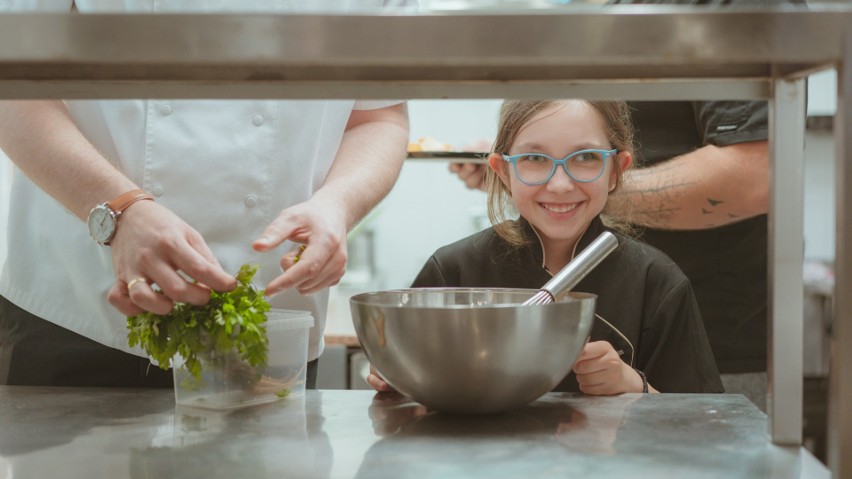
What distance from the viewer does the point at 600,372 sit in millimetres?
1106

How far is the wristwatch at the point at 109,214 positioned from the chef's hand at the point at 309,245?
157 millimetres

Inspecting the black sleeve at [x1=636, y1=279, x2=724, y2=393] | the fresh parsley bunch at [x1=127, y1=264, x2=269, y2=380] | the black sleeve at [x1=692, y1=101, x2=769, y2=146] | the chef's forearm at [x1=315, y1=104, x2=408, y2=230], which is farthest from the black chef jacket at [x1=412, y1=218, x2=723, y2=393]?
the fresh parsley bunch at [x1=127, y1=264, x2=269, y2=380]

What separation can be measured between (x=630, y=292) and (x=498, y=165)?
372 mm

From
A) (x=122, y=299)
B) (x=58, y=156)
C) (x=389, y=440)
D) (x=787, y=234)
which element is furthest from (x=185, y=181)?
(x=787, y=234)

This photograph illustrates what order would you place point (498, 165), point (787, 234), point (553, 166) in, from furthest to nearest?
1. point (498, 165)
2. point (553, 166)
3. point (787, 234)

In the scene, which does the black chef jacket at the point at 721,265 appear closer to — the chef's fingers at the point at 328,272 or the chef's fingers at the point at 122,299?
the chef's fingers at the point at 328,272

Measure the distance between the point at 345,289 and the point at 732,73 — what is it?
2.93m

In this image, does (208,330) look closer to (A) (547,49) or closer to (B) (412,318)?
(B) (412,318)

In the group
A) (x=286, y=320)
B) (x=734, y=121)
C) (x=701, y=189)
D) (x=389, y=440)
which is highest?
(x=734, y=121)

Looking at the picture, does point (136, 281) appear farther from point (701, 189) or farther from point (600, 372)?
point (701, 189)

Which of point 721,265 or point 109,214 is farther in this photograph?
point 721,265

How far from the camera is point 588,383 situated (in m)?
1.10

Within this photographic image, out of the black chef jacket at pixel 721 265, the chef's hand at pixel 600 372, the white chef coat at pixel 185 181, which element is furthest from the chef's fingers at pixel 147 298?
the black chef jacket at pixel 721 265

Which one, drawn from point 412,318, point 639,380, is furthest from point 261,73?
point 639,380
